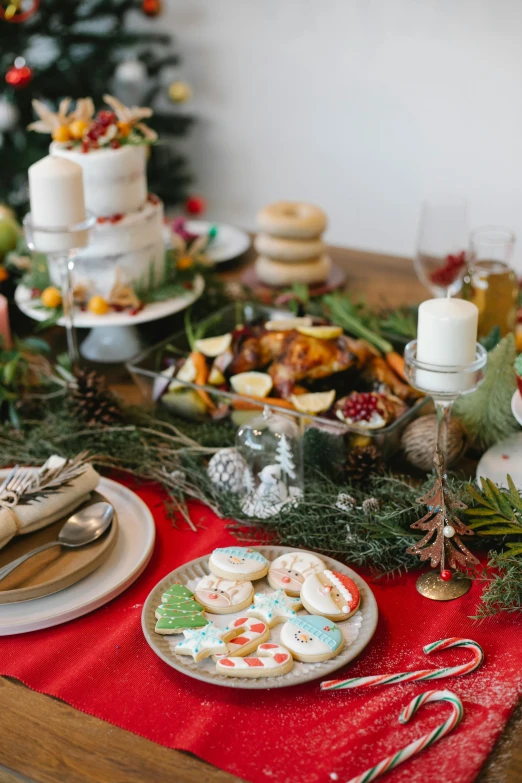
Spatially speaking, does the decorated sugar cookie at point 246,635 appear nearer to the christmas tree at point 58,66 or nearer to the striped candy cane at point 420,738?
the striped candy cane at point 420,738

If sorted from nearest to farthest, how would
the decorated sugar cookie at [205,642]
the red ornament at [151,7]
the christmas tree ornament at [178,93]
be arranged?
the decorated sugar cookie at [205,642] → the red ornament at [151,7] → the christmas tree ornament at [178,93]

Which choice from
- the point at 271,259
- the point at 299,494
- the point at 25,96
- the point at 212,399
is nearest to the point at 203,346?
the point at 212,399

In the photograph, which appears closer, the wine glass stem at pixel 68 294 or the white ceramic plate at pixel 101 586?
the white ceramic plate at pixel 101 586

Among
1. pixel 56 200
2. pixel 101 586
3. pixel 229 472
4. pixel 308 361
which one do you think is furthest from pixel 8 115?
pixel 101 586

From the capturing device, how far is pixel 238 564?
0.88 meters

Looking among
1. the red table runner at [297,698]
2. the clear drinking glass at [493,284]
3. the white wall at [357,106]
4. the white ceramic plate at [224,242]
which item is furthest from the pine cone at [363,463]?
the white wall at [357,106]

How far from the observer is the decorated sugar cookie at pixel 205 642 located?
2.56 ft

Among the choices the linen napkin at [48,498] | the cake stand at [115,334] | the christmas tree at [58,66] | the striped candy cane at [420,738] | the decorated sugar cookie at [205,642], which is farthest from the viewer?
the christmas tree at [58,66]

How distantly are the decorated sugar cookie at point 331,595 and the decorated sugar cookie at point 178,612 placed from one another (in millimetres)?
107

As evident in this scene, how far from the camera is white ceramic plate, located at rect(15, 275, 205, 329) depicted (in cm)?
137

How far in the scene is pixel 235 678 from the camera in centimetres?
76

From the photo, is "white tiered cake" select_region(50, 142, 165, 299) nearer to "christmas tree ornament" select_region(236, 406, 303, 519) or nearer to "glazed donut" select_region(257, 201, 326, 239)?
"glazed donut" select_region(257, 201, 326, 239)

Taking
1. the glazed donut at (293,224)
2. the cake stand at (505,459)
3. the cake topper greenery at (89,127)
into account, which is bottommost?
the cake stand at (505,459)

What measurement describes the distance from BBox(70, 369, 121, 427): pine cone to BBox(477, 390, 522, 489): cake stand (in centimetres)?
52
